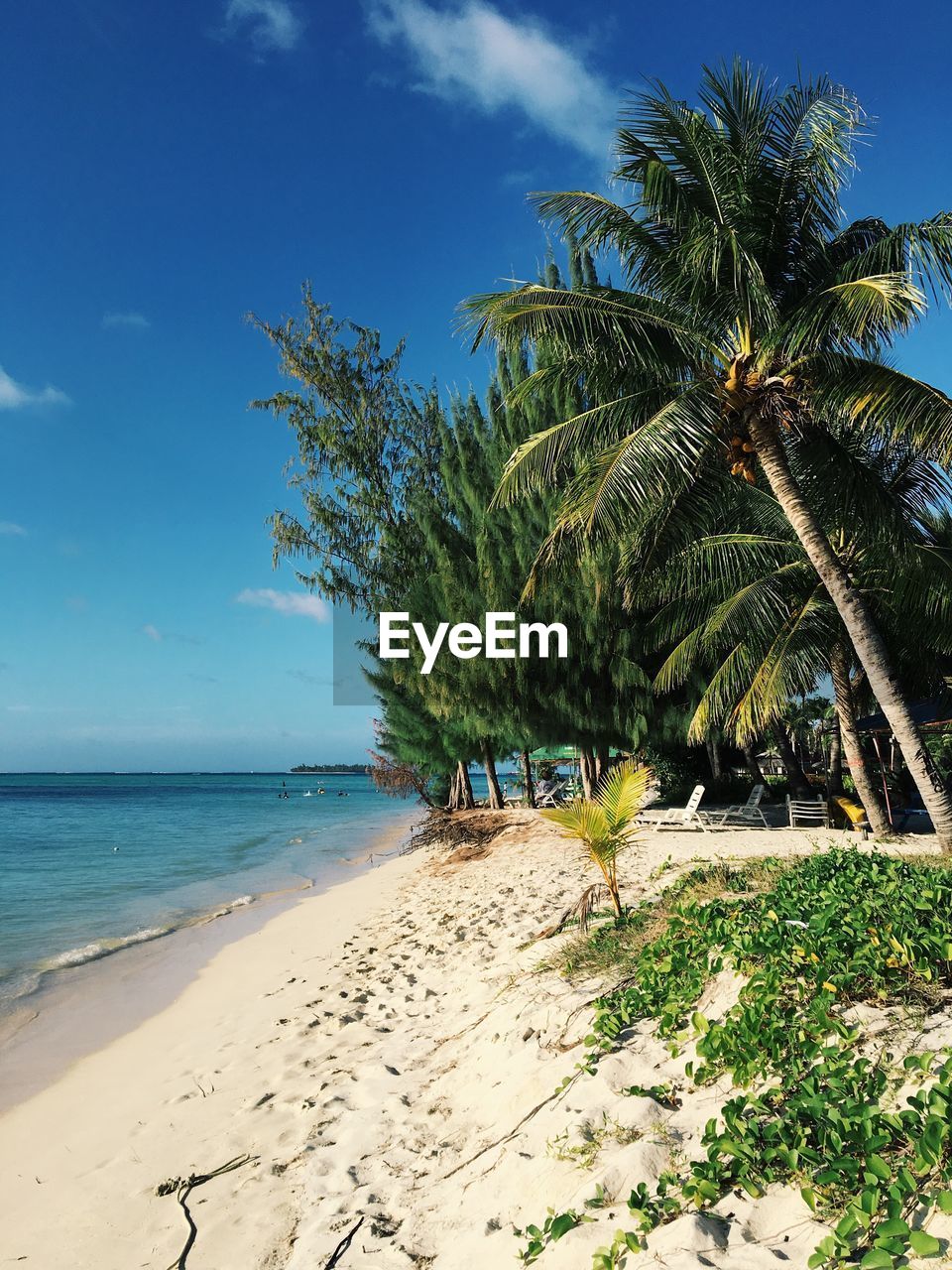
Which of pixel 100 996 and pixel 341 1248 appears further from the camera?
pixel 100 996

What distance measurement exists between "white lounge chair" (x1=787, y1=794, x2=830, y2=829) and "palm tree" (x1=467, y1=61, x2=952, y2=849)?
7548 mm

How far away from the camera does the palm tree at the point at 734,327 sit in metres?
8.29

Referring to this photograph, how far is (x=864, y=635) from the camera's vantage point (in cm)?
852

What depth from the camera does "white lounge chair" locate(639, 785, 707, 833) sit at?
53.1 feet

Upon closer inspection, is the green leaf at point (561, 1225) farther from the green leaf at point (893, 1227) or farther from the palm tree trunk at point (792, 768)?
the palm tree trunk at point (792, 768)

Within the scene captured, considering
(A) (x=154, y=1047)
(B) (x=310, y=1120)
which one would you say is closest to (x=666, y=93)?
(B) (x=310, y=1120)

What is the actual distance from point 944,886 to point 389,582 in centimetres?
1802

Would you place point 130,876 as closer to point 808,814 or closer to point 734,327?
point 808,814

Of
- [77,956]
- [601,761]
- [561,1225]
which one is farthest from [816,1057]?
[601,761]

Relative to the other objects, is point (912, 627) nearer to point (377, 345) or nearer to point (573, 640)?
point (573, 640)

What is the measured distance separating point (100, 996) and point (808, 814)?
13.7 meters

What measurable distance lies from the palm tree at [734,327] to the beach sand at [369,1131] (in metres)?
5.51

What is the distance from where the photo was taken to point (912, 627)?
1179 cm

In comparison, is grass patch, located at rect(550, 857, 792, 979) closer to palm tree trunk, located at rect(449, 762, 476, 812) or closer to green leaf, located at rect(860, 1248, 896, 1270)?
green leaf, located at rect(860, 1248, 896, 1270)
